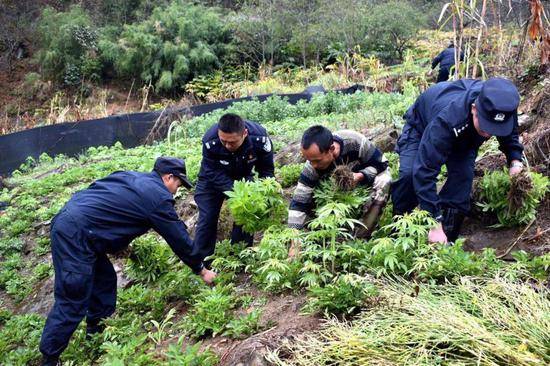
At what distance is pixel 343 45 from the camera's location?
20.8m

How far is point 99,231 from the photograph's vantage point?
439cm

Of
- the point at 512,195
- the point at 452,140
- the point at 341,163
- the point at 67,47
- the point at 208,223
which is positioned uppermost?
the point at 452,140

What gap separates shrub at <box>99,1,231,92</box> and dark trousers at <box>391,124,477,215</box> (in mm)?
18024

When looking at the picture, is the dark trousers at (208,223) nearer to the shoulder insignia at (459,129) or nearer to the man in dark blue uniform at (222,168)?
the man in dark blue uniform at (222,168)

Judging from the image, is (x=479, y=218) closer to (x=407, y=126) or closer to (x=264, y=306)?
(x=407, y=126)

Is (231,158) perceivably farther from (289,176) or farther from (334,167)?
(289,176)

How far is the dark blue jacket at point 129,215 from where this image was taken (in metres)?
4.38

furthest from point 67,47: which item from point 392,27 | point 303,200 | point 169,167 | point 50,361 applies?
point 303,200

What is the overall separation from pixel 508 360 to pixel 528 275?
1.00m

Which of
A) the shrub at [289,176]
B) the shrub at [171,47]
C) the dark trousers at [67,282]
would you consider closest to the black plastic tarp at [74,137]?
the shrub at [289,176]

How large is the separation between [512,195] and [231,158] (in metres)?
2.42

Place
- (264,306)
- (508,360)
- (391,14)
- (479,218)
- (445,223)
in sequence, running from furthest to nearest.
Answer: (391,14) → (479,218) → (445,223) → (264,306) → (508,360)

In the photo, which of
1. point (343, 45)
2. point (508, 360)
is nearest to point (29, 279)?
point (508, 360)

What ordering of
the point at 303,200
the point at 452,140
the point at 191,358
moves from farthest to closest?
the point at 303,200 < the point at 452,140 < the point at 191,358
